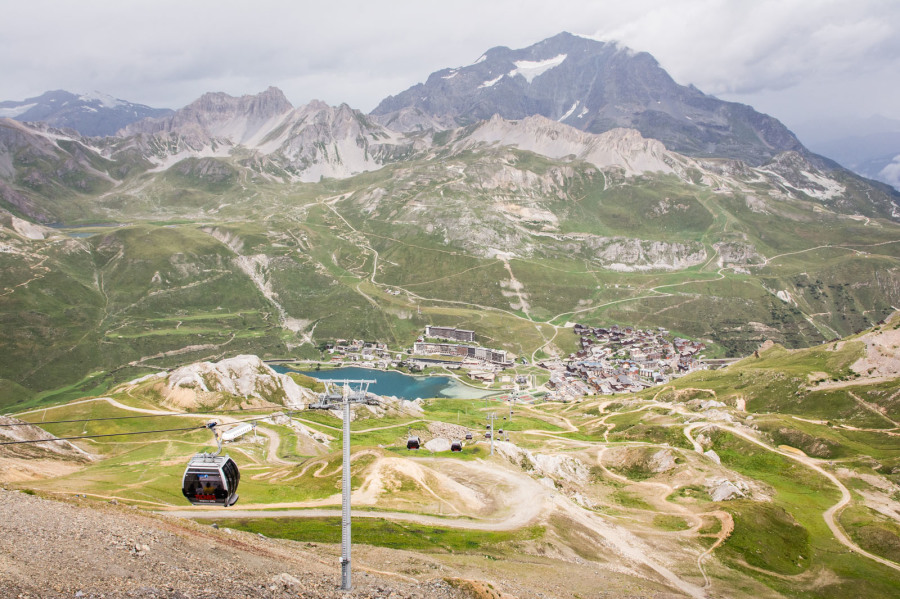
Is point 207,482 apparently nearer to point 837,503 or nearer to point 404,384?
point 837,503

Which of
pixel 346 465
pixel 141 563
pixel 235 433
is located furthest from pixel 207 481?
pixel 235 433

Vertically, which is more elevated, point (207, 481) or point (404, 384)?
point (207, 481)

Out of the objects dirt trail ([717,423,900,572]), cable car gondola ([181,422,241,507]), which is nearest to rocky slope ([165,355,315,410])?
cable car gondola ([181,422,241,507])

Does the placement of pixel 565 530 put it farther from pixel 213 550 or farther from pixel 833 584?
pixel 213 550

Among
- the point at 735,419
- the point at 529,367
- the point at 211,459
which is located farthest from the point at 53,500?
the point at 529,367

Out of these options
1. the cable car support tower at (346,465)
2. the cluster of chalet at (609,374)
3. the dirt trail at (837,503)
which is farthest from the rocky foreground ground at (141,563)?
the cluster of chalet at (609,374)

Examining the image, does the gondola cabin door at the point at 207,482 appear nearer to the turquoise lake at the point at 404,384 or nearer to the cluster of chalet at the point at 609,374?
the turquoise lake at the point at 404,384

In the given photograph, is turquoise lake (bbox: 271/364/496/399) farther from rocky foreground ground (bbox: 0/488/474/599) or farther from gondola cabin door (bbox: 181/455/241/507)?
rocky foreground ground (bbox: 0/488/474/599)
